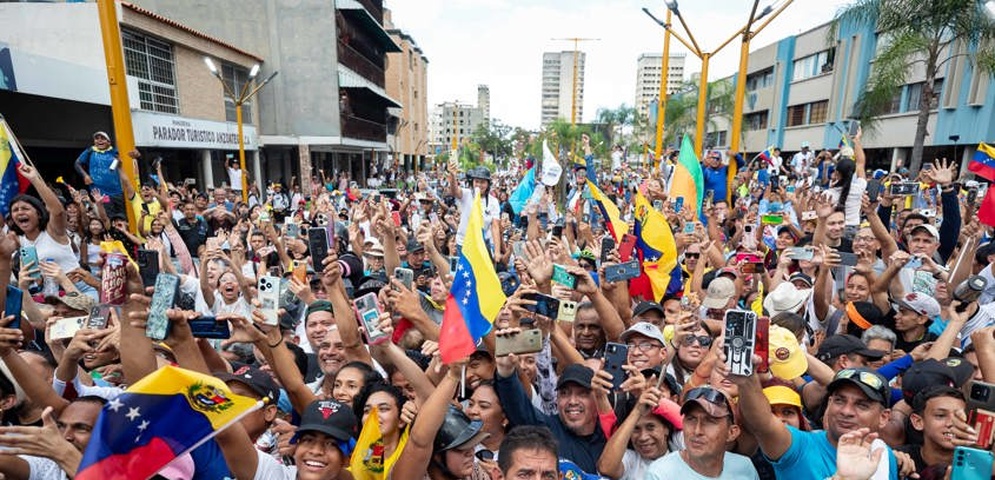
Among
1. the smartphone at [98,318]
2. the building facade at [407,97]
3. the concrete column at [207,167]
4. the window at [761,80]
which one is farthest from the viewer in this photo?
the building facade at [407,97]

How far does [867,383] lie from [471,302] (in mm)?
2147

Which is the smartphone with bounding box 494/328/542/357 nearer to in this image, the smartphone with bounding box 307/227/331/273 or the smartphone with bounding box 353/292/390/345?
the smartphone with bounding box 353/292/390/345

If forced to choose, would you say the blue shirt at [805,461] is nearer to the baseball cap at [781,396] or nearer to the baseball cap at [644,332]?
the baseball cap at [781,396]

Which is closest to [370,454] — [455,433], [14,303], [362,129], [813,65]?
[455,433]

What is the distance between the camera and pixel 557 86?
599 feet

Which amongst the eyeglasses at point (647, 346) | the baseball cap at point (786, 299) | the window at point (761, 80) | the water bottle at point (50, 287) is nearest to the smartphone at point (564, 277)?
the eyeglasses at point (647, 346)

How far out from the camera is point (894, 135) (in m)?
27.6

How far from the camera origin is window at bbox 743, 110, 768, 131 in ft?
141

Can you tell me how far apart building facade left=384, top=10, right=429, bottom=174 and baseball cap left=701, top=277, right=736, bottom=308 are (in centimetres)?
4076

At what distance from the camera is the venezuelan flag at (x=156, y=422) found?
203 cm

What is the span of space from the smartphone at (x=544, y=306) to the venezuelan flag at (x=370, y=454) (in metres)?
1.10

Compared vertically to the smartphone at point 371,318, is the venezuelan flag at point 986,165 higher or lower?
higher

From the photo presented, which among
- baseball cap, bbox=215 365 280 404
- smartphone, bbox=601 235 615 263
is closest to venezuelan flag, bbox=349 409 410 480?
baseball cap, bbox=215 365 280 404

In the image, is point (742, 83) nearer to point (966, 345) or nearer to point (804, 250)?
point (804, 250)
